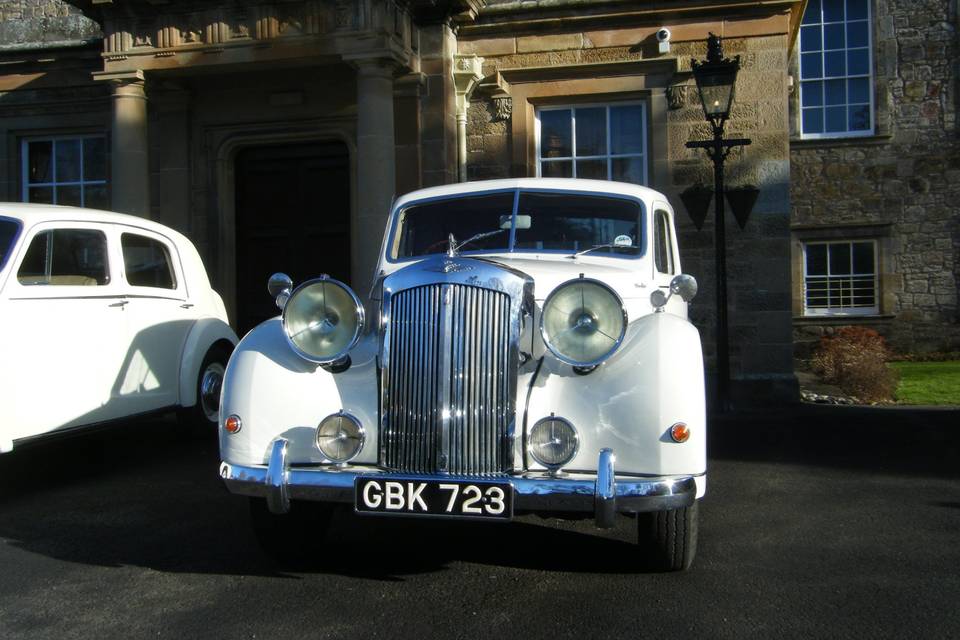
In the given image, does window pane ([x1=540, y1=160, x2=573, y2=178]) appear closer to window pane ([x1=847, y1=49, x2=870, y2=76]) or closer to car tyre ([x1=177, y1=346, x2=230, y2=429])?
car tyre ([x1=177, y1=346, x2=230, y2=429])

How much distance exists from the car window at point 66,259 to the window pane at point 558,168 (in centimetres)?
592

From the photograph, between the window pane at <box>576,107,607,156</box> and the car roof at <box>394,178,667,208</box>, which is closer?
the car roof at <box>394,178,667,208</box>

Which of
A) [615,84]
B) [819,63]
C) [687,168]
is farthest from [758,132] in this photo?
[819,63]

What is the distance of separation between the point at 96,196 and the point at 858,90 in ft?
47.9

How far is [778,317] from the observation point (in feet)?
33.1

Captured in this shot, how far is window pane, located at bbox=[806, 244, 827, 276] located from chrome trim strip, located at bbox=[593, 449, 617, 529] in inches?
653

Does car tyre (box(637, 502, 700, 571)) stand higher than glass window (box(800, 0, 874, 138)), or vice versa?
glass window (box(800, 0, 874, 138))

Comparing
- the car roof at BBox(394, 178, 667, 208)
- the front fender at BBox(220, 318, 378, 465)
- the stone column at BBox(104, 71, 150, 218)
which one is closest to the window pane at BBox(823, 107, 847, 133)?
the stone column at BBox(104, 71, 150, 218)

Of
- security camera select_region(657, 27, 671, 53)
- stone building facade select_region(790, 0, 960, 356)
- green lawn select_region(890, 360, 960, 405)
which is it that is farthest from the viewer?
stone building facade select_region(790, 0, 960, 356)

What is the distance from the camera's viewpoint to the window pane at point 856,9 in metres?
18.5

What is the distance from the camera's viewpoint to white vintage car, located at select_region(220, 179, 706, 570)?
334 cm

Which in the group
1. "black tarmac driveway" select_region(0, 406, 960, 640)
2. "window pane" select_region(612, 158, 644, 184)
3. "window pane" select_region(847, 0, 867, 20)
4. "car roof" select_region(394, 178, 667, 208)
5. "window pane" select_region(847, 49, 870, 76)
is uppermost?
"window pane" select_region(847, 0, 867, 20)

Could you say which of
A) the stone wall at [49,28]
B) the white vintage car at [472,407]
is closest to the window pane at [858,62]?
the stone wall at [49,28]

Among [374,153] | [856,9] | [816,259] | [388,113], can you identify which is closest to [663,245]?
[374,153]
